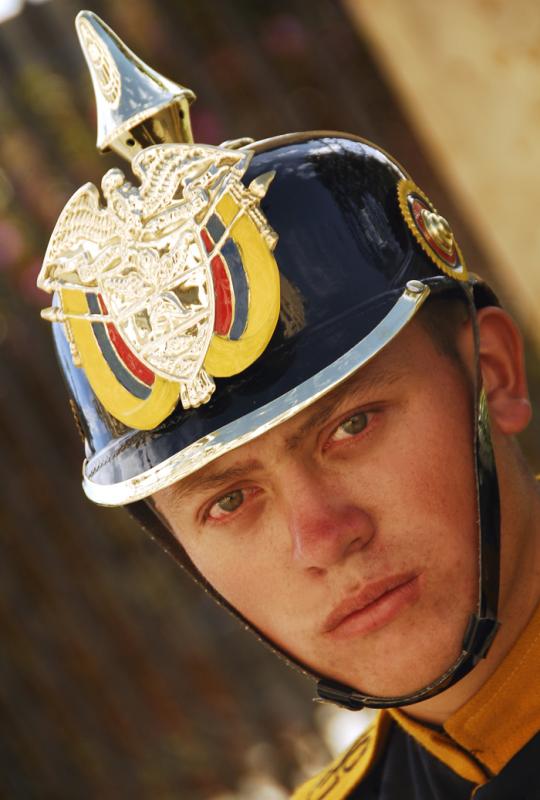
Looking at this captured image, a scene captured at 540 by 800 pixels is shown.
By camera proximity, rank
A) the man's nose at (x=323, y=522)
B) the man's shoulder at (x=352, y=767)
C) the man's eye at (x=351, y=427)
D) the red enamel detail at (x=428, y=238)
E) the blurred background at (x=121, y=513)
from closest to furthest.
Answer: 1. the man's nose at (x=323, y=522)
2. the man's eye at (x=351, y=427)
3. the red enamel detail at (x=428, y=238)
4. the man's shoulder at (x=352, y=767)
5. the blurred background at (x=121, y=513)

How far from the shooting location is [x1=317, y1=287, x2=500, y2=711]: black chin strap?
2412mm

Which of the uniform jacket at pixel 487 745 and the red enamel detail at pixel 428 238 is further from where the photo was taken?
the red enamel detail at pixel 428 238

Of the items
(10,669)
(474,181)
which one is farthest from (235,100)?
(10,669)

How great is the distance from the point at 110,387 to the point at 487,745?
1.02 m

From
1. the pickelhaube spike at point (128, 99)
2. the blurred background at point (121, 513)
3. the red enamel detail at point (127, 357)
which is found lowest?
the blurred background at point (121, 513)

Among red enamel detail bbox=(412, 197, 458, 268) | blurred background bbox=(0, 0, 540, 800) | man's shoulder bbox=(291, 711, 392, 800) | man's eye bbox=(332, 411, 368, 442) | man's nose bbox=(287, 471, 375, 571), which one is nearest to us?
man's nose bbox=(287, 471, 375, 571)

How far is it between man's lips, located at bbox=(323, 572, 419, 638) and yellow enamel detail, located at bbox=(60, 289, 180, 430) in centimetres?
51

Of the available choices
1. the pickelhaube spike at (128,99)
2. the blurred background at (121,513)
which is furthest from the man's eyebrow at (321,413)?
the blurred background at (121,513)

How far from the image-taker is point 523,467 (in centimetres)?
273

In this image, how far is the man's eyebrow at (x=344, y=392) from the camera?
242cm

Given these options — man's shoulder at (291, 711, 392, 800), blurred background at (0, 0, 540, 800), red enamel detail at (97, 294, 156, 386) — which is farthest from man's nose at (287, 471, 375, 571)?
blurred background at (0, 0, 540, 800)

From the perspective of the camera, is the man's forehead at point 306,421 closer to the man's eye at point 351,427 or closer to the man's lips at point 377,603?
the man's eye at point 351,427

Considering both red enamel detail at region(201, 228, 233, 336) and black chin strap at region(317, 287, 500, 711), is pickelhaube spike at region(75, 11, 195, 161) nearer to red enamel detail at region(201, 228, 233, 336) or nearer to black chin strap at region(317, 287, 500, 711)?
red enamel detail at region(201, 228, 233, 336)

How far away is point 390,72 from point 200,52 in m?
0.99
